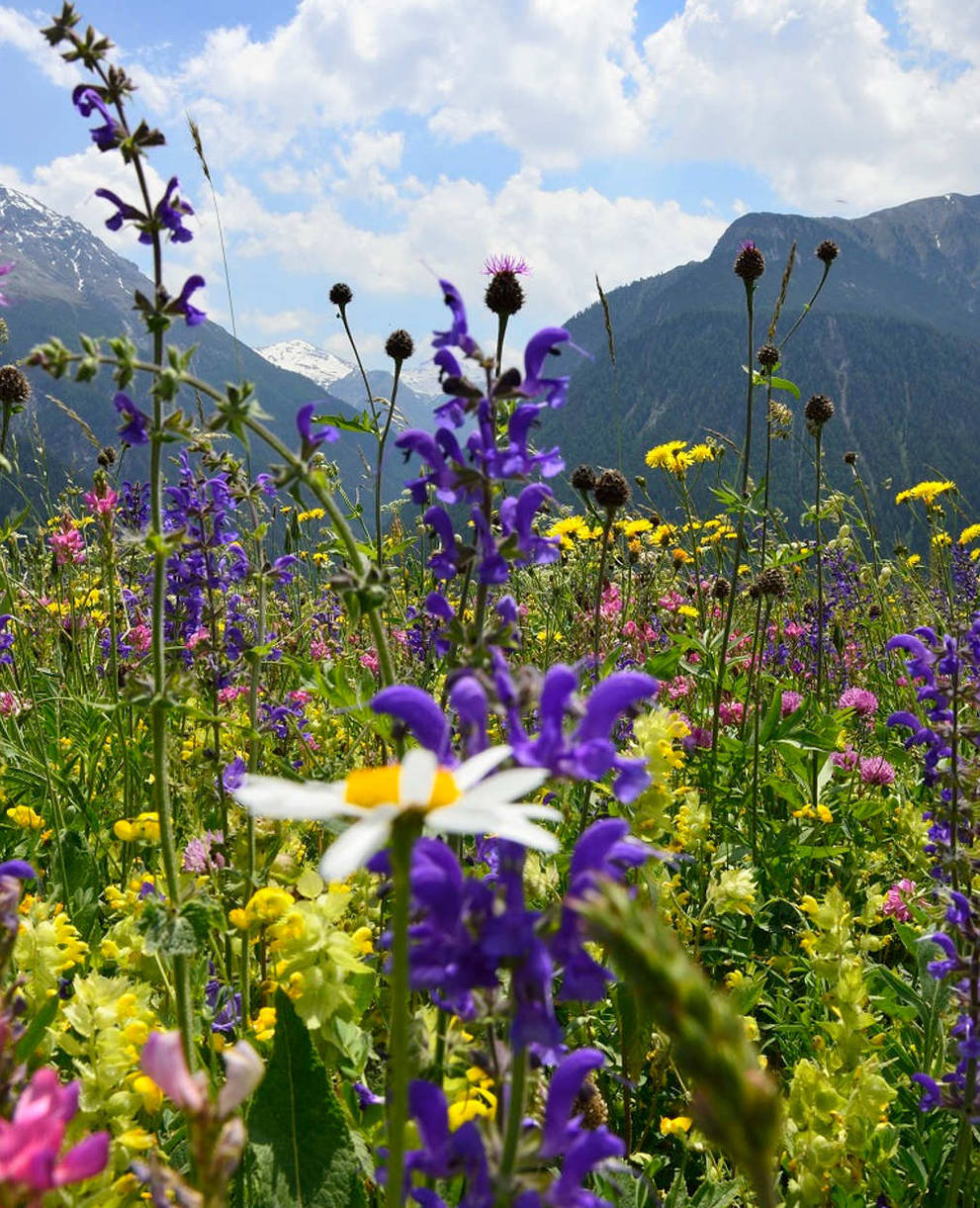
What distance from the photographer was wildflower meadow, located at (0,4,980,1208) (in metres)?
0.89

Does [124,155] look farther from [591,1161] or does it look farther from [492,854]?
[591,1161]

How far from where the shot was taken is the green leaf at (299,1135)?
69.9 inches

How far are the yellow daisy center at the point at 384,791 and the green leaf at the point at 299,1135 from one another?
1.23m

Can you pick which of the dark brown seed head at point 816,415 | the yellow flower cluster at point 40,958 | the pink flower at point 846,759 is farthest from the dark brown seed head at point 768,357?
the yellow flower cluster at point 40,958

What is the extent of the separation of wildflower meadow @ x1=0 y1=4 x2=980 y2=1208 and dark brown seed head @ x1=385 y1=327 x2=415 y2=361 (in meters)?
0.04

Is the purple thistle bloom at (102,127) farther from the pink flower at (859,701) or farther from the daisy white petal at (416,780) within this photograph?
the pink flower at (859,701)

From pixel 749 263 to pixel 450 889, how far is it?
4.21 m

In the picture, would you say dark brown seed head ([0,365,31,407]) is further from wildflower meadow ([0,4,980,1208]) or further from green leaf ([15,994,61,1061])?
green leaf ([15,994,61,1061])

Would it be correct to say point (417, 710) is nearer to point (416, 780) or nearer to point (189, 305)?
point (416, 780)

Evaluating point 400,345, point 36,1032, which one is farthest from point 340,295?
point 36,1032

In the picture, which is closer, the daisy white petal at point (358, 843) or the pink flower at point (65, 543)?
the daisy white petal at point (358, 843)

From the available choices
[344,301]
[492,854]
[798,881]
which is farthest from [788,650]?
[492,854]

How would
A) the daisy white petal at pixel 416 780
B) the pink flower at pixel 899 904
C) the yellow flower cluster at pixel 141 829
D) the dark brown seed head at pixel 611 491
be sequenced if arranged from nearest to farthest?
the daisy white petal at pixel 416 780 < the yellow flower cluster at pixel 141 829 < the pink flower at pixel 899 904 < the dark brown seed head at pixel 611 491

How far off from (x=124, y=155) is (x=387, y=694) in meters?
1.69
